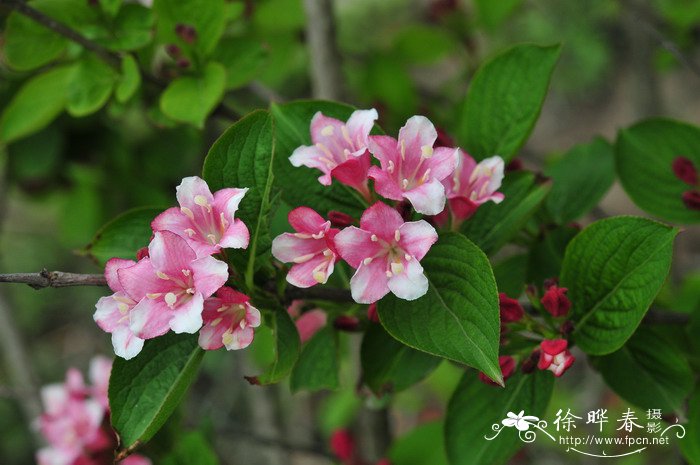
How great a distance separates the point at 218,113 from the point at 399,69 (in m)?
0.72

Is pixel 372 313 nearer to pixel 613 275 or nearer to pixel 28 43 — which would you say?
pixel 613 275

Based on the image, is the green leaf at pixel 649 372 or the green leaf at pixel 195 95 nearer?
the green leaf at pixel 649 372

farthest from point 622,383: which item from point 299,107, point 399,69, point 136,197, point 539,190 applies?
point 136,197

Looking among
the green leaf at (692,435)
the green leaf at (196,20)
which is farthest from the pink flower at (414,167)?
the green leaf at (692,435)

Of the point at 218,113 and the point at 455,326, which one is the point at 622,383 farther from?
the point at 218,113

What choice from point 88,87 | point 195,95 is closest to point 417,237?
point 195,95

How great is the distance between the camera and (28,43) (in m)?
1.13

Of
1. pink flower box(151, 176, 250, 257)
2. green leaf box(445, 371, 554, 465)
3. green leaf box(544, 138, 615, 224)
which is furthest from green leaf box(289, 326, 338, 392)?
green leaf box(544, 138, 615, 224)

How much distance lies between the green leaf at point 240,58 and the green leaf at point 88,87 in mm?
189

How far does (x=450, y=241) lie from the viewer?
0.84 metres

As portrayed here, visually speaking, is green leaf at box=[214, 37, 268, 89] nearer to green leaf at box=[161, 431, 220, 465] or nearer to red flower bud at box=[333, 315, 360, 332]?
red flower bud at box=[333, 315, 360, 332]

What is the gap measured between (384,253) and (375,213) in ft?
0.15

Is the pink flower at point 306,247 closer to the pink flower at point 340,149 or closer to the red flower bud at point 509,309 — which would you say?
the pink flower at point 340,149

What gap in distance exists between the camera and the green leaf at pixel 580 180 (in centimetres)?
117
